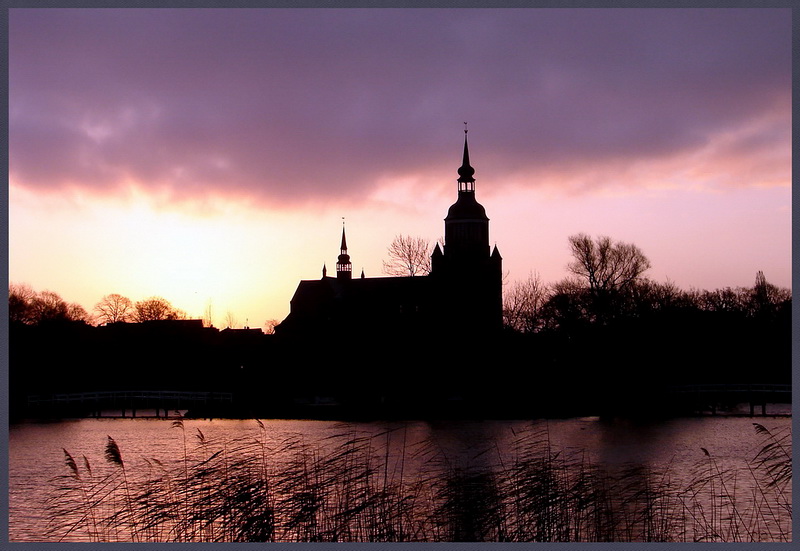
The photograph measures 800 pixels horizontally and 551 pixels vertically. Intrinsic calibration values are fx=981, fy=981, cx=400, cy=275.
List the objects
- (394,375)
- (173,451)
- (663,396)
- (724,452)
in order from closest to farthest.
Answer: (724,452) < (173,451) < (663,396) < (394,375)

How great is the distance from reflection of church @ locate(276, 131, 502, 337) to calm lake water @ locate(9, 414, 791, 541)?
9.43 metres

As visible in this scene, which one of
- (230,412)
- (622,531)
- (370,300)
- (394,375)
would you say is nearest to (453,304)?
(394,375)

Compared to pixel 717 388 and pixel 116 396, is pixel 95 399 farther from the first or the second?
pixel 717 388

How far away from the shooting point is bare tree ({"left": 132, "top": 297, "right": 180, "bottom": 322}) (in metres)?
123

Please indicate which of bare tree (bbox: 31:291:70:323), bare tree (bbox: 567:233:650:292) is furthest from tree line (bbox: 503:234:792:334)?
bare tree (bbox: 31:291:70:323)

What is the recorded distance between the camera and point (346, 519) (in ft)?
51.4

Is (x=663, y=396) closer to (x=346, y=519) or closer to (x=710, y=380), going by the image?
(x=710, y=380)

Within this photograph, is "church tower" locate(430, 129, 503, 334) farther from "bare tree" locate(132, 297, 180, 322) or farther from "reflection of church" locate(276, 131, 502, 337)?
"bare tree" locate(132, 297, 180, 322)

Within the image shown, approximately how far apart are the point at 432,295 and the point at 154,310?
228ft

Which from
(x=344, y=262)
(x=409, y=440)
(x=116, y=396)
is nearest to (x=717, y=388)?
(x=409, y=440)

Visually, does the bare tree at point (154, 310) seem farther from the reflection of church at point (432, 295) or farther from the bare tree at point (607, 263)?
the bare tree at point (607, 263)

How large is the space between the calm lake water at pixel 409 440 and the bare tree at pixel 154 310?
61.2 m

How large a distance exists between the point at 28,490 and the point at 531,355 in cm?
3504

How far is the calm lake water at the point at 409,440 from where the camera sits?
93.8 feet
